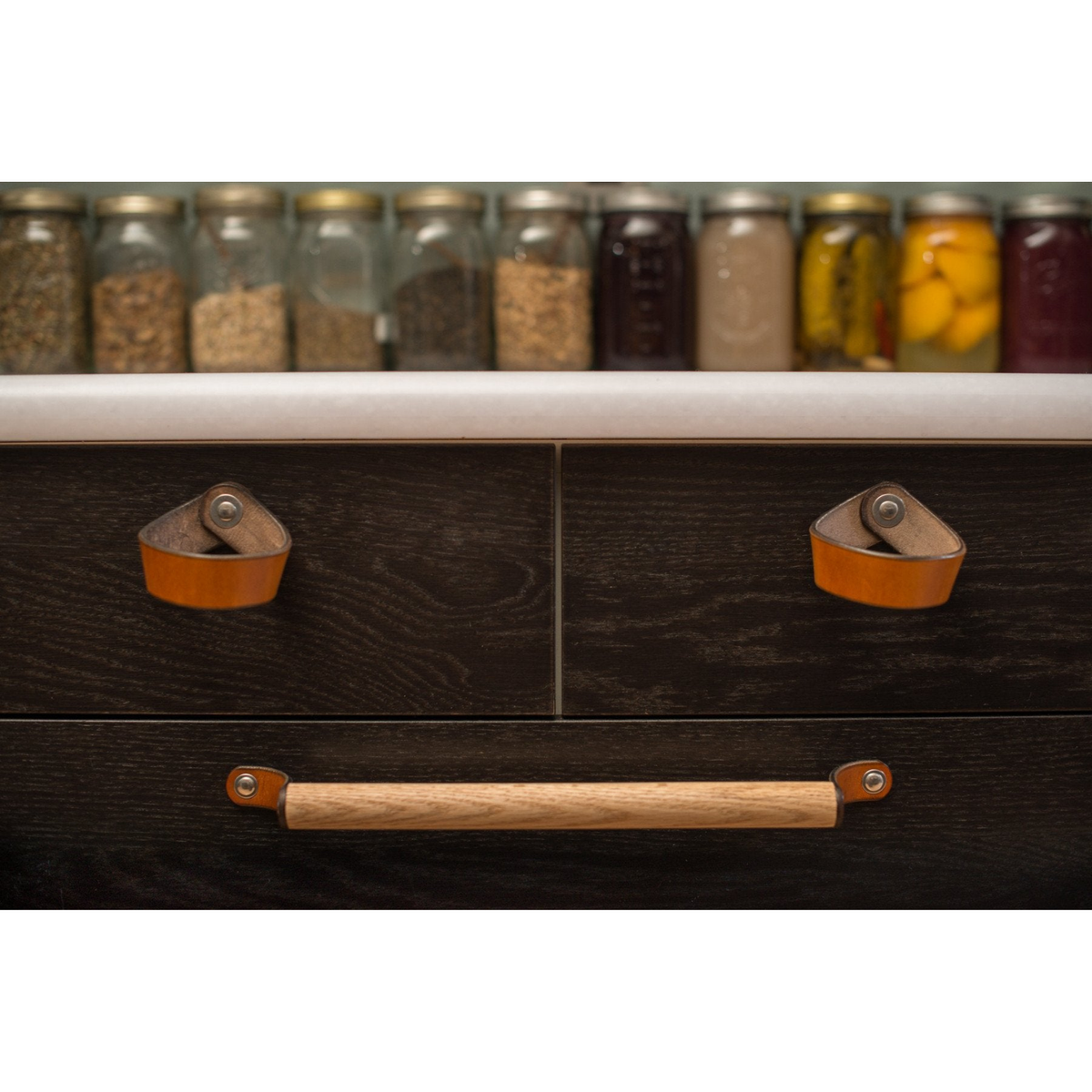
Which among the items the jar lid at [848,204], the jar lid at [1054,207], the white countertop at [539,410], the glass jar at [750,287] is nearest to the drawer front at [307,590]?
the white countertop at [539,410]

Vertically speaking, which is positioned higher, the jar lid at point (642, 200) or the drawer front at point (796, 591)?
the jar lid at point (642, 200)

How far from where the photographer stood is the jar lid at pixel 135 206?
73 cm

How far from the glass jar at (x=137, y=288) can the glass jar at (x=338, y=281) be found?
0.09 metres

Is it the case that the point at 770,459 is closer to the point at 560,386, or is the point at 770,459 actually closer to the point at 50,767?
the point at 560,386

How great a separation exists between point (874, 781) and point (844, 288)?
0.35 m

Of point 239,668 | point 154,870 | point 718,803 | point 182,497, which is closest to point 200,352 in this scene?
point 182,497

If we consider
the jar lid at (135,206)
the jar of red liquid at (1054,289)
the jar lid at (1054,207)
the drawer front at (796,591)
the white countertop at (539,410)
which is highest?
the jar lid at (135,206)

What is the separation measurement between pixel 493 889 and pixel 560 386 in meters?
0.35

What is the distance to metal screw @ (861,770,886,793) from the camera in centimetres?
69

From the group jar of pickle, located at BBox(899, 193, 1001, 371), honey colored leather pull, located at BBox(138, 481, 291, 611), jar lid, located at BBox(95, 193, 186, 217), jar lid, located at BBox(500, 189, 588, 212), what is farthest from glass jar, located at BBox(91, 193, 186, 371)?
jar of pickle, located at BBox(899, 193, 1001, 371)

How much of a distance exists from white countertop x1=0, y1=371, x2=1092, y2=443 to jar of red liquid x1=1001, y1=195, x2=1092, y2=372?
0.07 metres

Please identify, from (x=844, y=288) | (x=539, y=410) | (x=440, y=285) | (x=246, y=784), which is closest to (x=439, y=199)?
(x=440, y=285)

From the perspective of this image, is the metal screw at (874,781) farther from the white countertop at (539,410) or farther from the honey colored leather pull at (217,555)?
the honey colored leather pull at (217,555)

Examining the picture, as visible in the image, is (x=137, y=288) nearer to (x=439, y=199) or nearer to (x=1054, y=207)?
(x=439, y=199)
